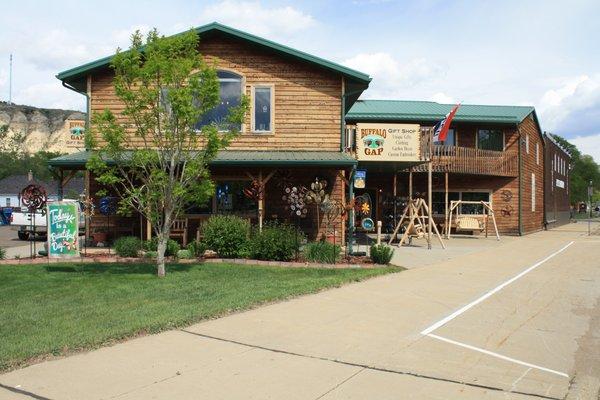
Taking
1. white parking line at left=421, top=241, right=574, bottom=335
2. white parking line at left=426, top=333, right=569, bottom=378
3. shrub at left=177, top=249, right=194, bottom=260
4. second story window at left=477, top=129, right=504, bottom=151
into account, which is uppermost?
second story window at left=477, top=129, right=504, bottom=151

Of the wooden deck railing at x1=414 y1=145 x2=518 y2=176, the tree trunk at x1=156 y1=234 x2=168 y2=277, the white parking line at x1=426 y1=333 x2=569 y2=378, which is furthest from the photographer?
the wooden deck railing at x1=414 y1=145 x2=518 y2=176

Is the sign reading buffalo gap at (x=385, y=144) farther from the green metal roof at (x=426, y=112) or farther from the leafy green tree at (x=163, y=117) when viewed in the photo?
the green metal roof at (x=426, y=112)

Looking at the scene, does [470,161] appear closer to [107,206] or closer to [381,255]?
[381,255]

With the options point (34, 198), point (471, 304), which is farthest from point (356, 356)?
point (34, 198)

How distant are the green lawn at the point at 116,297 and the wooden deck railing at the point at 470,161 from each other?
14.4m

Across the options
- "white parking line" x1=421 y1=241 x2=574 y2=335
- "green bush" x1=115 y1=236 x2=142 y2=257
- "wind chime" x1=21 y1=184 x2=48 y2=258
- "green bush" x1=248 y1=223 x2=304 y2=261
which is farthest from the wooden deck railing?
"wind chime" x1=21 y1=184 x2=48 y2=258

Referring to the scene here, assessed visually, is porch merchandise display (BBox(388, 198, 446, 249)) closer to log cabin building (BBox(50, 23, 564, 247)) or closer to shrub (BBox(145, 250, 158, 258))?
log cabin building (BBox(50, 23, 564, 247))

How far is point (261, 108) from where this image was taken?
1862 cm

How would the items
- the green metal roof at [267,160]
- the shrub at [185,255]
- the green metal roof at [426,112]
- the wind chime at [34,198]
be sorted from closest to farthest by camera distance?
the wind chime at [34,198], the shrub at [185,255], the green metal roof at [267,160], the green metal roof at [426,112]

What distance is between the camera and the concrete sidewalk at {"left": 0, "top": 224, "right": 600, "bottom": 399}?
16.8 ft

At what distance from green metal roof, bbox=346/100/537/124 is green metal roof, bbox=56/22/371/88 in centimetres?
998

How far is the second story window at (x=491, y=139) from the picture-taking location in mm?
30156

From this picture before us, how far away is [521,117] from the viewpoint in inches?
1173

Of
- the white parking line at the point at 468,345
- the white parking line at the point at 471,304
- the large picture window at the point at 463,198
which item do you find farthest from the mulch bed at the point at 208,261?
the large picture window at the point at 463,198
